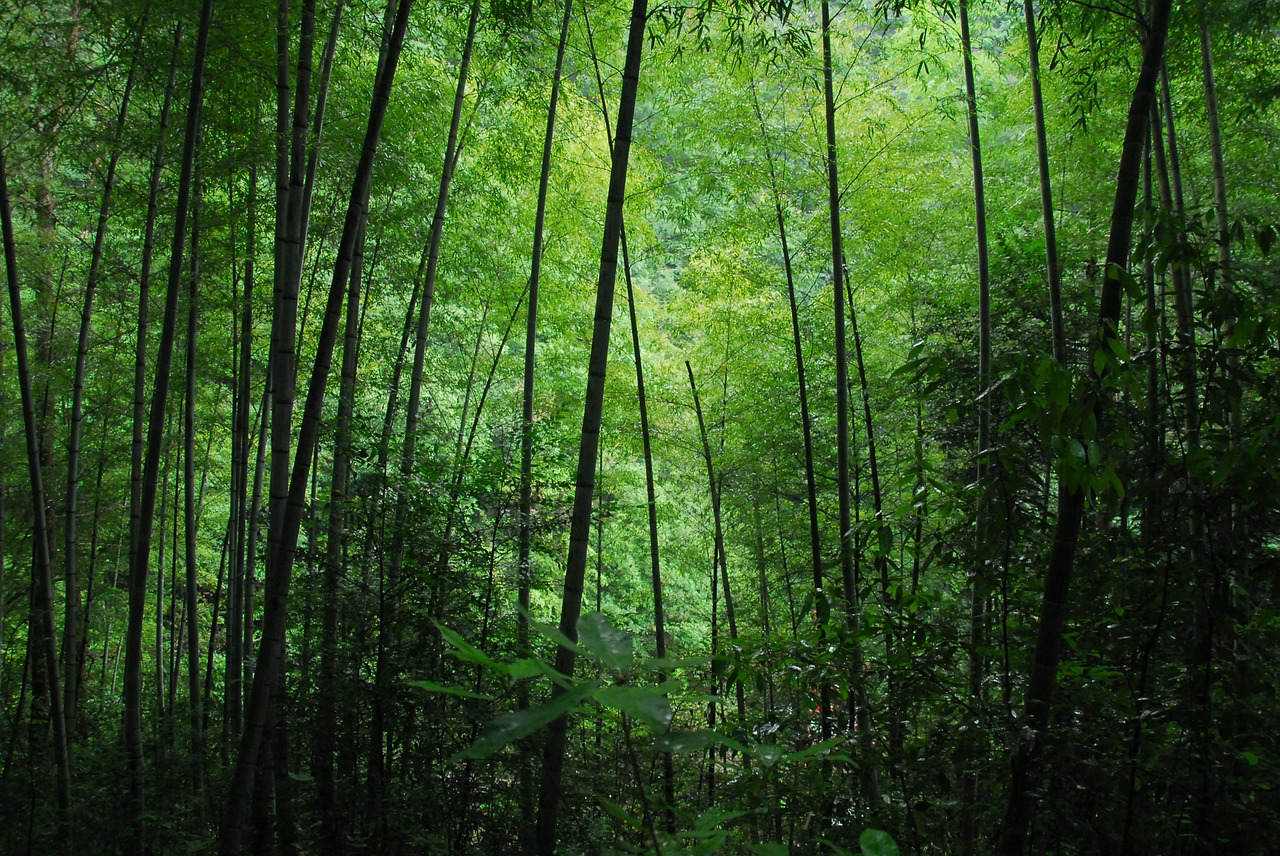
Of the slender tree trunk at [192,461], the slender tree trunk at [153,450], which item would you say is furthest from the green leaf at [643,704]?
the slender tree trunk at [192,461]

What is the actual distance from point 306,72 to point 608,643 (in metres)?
2.90

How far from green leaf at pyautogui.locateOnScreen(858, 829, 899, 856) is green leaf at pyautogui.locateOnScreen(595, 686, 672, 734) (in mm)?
343

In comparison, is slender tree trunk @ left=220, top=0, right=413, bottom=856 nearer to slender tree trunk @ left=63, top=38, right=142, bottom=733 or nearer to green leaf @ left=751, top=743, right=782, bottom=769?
slender tree trunk @ left=63, top=38, right=142, bottom=733

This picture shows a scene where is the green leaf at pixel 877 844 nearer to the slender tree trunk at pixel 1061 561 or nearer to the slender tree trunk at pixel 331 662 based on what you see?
the slender tree trunk at pixel 1061 561

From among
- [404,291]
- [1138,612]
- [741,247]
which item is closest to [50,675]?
[404,291]

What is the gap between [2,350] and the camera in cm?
659

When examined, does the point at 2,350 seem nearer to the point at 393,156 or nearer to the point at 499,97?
the point at 393,156

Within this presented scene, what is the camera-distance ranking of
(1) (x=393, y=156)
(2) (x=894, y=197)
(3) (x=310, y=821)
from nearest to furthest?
(3) (x=310, y=821), (1) (x=393, y=156), (2) (x=894, y=197)

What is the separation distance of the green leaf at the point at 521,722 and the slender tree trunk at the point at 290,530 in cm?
219

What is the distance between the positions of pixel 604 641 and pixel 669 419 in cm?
837

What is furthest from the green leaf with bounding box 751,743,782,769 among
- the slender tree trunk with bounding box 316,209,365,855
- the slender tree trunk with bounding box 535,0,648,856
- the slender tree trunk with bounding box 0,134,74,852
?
the slender tree trunk with bounding box 0,134,74,852

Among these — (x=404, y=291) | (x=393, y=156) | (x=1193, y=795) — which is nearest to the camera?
(x=1193, y=795)

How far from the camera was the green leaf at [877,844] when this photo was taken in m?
0.81

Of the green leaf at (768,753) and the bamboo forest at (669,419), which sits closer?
the green leaf at (768,753)
